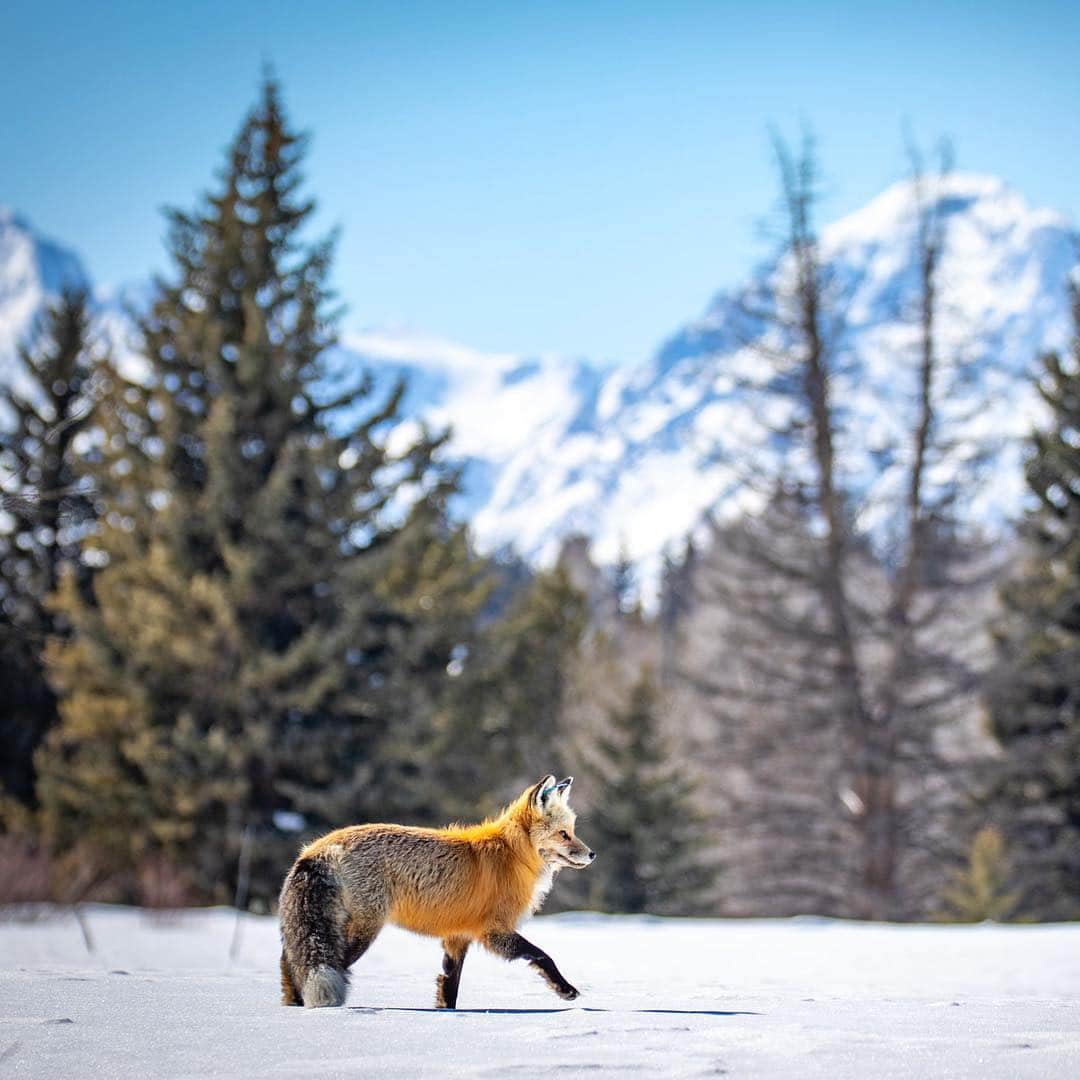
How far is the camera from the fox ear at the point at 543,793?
5.42 meters

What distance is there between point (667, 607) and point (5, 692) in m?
71.0

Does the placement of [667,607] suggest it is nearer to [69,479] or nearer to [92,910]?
[69,479]

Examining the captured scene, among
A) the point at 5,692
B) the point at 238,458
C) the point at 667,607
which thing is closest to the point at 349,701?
the point at 238,458

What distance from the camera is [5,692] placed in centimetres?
2430

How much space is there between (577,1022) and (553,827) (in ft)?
3.07

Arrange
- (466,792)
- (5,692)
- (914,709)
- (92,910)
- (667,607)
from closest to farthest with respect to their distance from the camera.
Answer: (92,910)
(914,709)
(5,692)
(466,792)
(667,607)

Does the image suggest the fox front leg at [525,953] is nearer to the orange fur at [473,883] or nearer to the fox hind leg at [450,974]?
the orange fur at [473,883]

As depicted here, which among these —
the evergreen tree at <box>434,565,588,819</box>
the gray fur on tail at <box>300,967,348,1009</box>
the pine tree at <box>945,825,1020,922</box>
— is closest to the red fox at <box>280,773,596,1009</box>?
the gray fur on tail at <box>300,967,348,1009</box>

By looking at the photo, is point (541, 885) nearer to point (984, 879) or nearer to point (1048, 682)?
point (1048, 682)

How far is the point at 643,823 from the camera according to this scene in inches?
1053

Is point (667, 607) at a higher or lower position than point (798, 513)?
higher

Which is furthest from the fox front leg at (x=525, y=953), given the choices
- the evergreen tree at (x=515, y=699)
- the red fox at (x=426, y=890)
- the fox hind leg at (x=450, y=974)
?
the evergreen tree at (x=515, y=699)

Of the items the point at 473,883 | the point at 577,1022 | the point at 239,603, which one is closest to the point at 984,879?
the point at 239,603

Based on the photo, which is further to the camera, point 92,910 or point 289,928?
point 92,910
